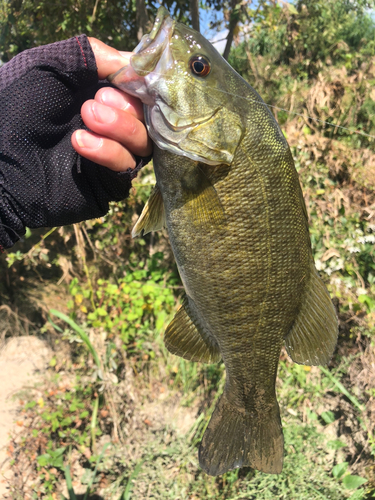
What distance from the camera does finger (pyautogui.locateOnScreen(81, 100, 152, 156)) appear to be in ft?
4.30

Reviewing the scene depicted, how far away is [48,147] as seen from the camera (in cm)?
160

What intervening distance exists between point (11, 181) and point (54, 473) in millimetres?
2778

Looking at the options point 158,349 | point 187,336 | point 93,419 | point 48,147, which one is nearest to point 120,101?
point 48,147

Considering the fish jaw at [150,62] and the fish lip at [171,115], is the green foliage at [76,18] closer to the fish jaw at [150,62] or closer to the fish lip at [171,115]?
the fish jaw at [150,62]

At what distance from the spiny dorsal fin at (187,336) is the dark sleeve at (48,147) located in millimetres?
671

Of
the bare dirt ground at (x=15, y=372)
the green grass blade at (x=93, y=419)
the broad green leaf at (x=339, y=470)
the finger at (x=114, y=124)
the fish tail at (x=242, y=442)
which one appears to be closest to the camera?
the finger at (x=114, y=124)

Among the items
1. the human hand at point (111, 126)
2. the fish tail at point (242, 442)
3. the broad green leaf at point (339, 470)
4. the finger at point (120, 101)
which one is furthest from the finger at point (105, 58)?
the broad green leaf at point (339, 470)

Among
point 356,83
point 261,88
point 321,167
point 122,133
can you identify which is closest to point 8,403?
point 122,133

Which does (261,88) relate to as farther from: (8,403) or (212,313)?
(8,403)

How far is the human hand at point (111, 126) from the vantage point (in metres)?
1.32

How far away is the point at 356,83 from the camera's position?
4.56 m

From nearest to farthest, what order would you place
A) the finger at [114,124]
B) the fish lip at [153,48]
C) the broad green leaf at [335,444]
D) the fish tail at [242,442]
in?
the fish lip at [153,48]
the finger at [114,124]
the fish tail at [242,442]
the broad green leaf at [335,444]

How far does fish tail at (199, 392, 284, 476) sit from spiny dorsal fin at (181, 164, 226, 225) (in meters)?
0.97

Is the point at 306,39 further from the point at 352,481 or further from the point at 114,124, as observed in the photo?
the point at 352,481
